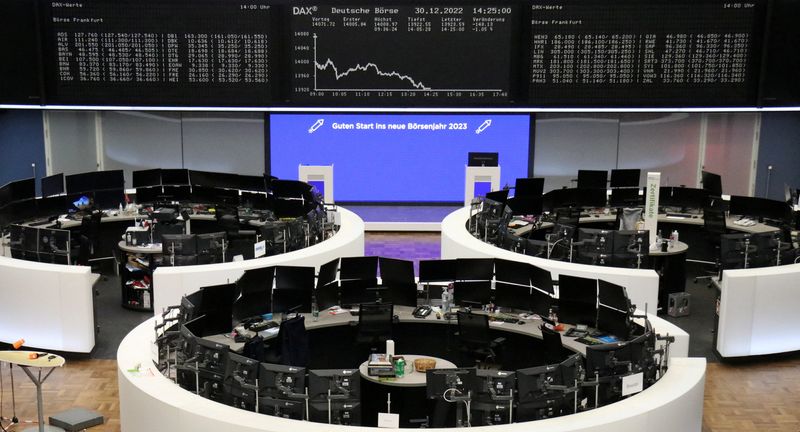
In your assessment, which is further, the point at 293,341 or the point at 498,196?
the point at 498,196

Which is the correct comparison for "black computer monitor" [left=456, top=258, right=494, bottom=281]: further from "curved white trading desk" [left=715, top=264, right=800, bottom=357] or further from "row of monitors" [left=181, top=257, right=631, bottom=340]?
"curved white trading desk" [left=715, top=264, right=800, bottom=357]

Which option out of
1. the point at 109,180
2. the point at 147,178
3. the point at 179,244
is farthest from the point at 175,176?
the point at 179,244

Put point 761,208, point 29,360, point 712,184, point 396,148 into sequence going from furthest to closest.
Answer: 1. point 396,148
2. point 712,184
3. point 761,208
4. point 29,360

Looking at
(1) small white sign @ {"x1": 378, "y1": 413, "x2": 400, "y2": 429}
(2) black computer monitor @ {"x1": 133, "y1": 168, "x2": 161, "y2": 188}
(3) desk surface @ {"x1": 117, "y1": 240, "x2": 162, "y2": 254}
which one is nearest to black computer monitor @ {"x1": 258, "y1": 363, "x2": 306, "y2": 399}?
(1) small white sign @ {"x1": 378, "y1": 413, "x2": 400, "y2": 429}

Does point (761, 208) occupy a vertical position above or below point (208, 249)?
above

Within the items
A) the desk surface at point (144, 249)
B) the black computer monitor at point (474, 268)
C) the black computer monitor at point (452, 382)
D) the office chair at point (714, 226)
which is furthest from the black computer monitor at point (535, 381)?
the office chair at point (714, 226)

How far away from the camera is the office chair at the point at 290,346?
8250 millimetres

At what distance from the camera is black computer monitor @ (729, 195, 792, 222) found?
12.7 m

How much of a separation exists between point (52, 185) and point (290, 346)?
21.6 feet

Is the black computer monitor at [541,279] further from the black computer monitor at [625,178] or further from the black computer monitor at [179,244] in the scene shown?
the black computer monitor at [625,178]

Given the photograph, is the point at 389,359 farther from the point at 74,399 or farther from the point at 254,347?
the point at 74,399

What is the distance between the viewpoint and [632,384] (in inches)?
267

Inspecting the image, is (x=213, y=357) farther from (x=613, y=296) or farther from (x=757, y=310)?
(x=757, y=310)

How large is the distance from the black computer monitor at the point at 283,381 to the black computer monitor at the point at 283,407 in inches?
1.5
